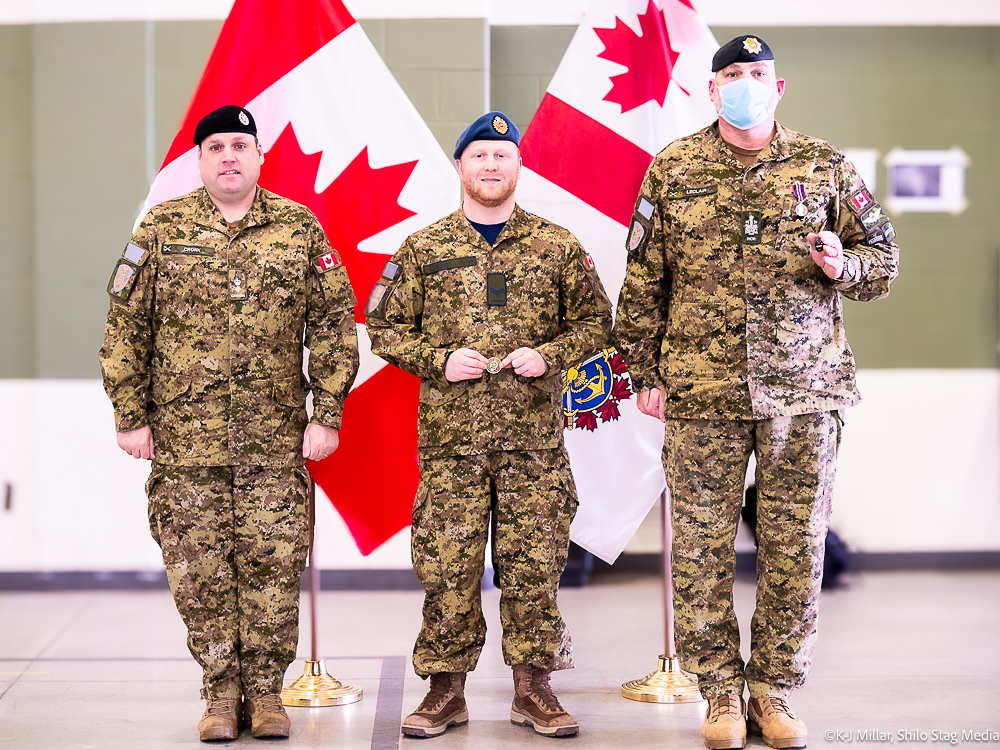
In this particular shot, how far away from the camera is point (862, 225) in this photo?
2.30m

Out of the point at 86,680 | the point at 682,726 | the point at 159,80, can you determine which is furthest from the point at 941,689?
the point at 159,80

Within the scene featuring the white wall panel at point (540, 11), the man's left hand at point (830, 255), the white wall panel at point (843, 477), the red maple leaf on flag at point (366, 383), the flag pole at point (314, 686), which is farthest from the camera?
the white wall panel at point (843, 477)

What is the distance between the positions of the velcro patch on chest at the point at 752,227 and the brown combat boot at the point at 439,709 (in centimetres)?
128

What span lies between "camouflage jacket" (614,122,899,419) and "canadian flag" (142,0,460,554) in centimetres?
86

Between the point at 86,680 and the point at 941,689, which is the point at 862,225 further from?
the point at 86,680

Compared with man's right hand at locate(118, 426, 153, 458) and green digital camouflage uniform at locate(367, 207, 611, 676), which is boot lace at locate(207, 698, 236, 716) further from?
man's right hand at locate(118, 426, 153, 458)

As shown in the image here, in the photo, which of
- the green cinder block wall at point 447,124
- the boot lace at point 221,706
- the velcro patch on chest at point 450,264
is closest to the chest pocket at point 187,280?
the velcro patch on chest at point 450,264

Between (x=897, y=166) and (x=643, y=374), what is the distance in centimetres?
274

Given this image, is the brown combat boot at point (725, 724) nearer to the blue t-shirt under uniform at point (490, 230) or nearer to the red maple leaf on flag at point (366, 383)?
the red maple leaf on flag at point (366, 383)

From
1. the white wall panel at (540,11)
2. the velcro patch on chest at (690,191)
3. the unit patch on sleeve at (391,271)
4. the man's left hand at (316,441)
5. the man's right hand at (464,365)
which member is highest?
the white wall panel at (540,11)

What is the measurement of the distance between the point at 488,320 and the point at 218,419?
705 mm

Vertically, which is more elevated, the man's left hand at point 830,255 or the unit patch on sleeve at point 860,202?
the unit patch on sleeve at point 860,202

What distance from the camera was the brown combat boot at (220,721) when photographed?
2.37 m

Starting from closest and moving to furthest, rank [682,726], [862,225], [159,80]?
[862,225]
[682,726]
[159,80]
